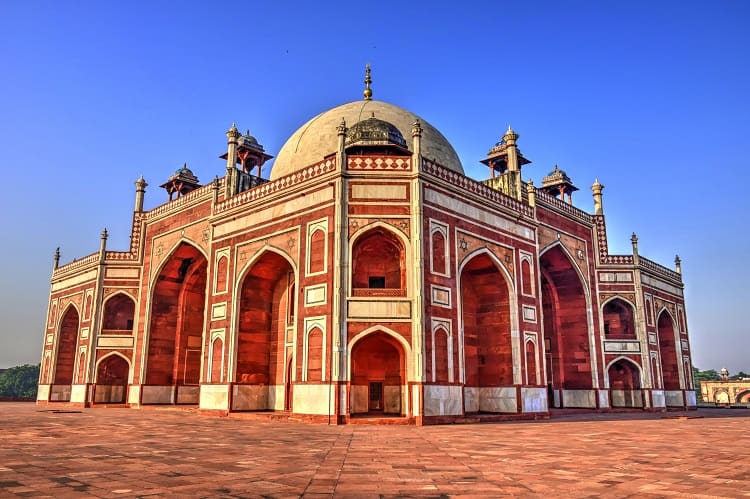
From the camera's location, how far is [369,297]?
16359mm

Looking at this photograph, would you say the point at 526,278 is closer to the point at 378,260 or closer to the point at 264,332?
the point at 378,260

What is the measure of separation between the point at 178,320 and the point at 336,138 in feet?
38.5

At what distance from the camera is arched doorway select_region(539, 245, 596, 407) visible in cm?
2517

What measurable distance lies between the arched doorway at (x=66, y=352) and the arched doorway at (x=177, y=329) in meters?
8.04

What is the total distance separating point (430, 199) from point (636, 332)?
15.6 m

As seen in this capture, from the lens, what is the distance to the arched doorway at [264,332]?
66.0ft

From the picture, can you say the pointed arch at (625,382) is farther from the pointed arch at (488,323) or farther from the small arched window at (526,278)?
the pointed arch at (488,323)

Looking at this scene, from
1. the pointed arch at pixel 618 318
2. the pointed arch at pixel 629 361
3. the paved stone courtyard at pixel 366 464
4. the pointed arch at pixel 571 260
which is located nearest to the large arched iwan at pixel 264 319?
the paved stone courtyard at pixel 366 464

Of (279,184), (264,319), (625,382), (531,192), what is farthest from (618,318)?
(279,184)

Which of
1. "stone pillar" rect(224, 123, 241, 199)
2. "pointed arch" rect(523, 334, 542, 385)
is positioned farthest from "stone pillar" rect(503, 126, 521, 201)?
"stone pillar" rect(224, 123, 241, 199)

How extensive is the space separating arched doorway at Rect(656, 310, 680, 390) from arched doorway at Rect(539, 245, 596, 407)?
6.64 m

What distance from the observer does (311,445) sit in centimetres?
974

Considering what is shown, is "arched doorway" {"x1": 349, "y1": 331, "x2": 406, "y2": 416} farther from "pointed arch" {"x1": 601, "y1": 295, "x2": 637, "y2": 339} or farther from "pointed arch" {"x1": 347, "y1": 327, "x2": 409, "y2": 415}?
"pointed arch" {"x1": 601, "y1": 295, "x2": 637, "y2": 339}

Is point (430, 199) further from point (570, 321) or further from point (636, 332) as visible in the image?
point (636, 332)
